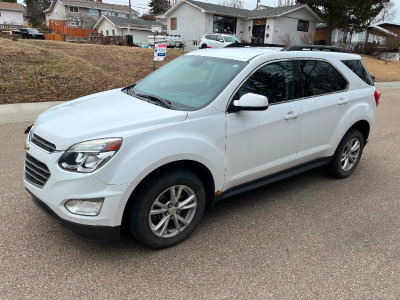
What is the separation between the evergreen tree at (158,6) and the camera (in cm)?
7925

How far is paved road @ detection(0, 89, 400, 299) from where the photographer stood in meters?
2.56

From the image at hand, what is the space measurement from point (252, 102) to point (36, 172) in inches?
77.0

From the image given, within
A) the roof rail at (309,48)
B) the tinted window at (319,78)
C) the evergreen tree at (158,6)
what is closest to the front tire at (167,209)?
the tinted window at (319,78)

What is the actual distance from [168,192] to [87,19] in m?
65.3

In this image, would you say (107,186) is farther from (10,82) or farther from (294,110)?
(10,82)

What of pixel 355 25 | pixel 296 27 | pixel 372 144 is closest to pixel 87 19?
pixel 296 27

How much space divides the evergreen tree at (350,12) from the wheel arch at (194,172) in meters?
33.4

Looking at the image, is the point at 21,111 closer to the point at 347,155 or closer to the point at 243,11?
the point at 347,155

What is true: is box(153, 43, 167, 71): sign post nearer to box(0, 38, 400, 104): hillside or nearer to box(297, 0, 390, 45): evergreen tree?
box(0, 38, 400, 104): hillside

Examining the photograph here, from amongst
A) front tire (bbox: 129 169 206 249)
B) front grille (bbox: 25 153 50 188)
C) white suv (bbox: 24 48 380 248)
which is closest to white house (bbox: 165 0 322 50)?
white suv (bbox: 24 48 380 248)

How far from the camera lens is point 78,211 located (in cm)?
258

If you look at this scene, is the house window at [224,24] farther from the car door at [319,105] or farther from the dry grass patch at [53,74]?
the car door at [319,105]

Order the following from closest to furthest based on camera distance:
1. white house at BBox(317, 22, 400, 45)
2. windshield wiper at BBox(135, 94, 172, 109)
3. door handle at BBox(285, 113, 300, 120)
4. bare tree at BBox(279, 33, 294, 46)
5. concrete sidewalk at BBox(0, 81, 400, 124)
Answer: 1. windshield wiper at BBox(135, 94, 172, 109)
2. door handle at BBox(285, 113, 300, 120)
3. concrete sidewalk at BBox(0, 81, 400, 124)
4. bare tree at BBox(279, 33, 294, 46)
5. white house at BBox(317, 22, 400, 45)

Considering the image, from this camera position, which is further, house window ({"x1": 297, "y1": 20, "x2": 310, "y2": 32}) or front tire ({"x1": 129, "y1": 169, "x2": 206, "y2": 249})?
house window ({"x1": 297, "y1": 20, "x2": 310, "y2": 32})
